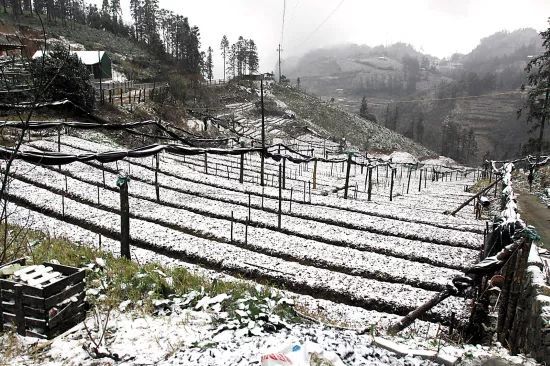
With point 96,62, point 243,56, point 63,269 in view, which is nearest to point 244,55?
point 243,56

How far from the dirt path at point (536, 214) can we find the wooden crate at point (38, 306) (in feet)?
47.6

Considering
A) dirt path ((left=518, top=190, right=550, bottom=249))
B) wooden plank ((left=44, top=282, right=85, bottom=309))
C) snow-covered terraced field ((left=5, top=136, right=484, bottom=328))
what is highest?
wooden plank ((left=44, top=282, right=85, bottom=309))

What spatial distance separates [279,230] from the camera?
2050cm

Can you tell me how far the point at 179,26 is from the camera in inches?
4424

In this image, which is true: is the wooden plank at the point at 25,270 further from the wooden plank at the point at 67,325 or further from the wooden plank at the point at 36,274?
the wooden plank at the point at 67,325

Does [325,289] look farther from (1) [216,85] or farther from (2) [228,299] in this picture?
(1) [216,85]

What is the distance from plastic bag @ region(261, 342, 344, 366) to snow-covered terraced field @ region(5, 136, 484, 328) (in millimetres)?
8161

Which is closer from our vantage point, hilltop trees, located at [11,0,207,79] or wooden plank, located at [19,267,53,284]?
wooden plank, located at [19,267,53,284]

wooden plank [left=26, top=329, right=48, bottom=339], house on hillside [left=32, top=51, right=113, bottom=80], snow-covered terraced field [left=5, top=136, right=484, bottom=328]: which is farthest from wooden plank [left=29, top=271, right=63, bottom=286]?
house on hillside [left=32, top=51, right=113, bottom=80]

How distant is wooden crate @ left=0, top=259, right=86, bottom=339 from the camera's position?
5715mm

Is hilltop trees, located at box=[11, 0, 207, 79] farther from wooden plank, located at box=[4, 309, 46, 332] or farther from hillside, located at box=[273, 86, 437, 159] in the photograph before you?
wooden plank, located at box=[4, 309, 46, 332]

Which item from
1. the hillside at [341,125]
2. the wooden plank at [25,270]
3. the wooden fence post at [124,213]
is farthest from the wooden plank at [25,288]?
the hillside at [341,125]

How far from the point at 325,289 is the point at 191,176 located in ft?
70.3

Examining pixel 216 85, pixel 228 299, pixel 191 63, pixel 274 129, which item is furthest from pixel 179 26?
pixel 228 299
